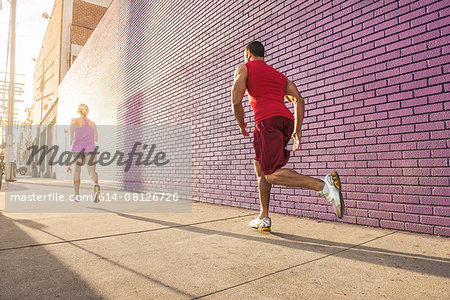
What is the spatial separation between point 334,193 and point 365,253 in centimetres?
49

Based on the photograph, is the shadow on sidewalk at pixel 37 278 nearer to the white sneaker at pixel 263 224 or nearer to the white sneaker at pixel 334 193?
the white sneaker at pixel 263 224

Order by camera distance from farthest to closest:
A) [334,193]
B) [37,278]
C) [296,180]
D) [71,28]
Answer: [71,28] → [296,180] → [334,193] → [37,278]

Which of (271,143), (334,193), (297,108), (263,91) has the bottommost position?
(334,193)

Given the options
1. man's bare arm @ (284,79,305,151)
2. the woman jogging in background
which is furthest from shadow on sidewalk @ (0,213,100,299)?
the woman jogging in background

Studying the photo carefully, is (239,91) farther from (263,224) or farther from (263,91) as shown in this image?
(263,224)

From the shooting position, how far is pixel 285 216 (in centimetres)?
369

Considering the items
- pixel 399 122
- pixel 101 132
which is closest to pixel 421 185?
pixel 399 122

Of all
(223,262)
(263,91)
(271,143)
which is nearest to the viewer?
(223,262)

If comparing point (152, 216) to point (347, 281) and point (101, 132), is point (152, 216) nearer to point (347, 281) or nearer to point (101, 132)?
point (347, 281)

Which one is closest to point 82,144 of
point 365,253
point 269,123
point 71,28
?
point 269,123

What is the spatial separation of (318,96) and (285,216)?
1.57 metres

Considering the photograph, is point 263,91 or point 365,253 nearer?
point 365,253

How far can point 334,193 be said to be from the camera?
235cm

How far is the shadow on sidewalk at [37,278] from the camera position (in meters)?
1.52
